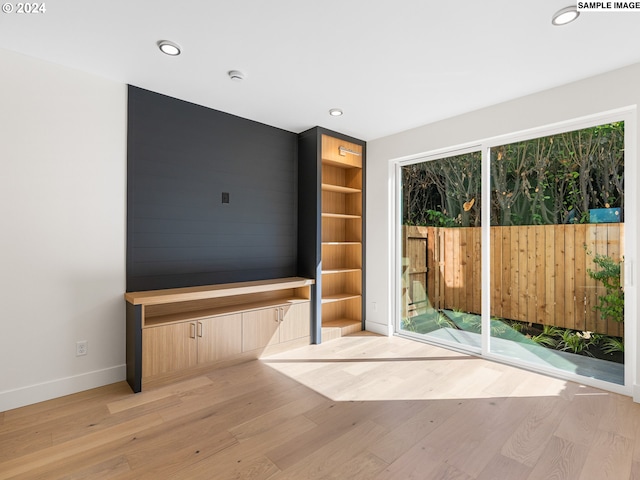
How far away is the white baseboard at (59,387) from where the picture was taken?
2439 mm

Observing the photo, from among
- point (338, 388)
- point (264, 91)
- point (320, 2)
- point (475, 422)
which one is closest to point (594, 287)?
point (475, 422)

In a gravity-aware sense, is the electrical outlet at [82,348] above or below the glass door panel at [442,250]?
below

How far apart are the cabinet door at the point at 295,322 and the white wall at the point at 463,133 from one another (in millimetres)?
1054

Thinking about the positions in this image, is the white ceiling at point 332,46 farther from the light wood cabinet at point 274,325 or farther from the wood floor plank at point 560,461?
the wood floor plank at point 560,461

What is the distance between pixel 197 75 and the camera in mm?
2775

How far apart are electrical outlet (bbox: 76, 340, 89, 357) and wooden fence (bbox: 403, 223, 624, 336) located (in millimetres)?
3510

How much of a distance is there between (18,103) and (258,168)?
2.10m

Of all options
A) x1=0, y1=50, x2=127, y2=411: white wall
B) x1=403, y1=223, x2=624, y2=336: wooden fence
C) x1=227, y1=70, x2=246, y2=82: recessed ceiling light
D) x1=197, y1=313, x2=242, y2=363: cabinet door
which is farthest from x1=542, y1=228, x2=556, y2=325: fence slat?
x1=0, y1=50, x2=127, y2=411: white wall

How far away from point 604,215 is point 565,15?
1.69 metres

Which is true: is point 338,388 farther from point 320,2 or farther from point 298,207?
point 320,2

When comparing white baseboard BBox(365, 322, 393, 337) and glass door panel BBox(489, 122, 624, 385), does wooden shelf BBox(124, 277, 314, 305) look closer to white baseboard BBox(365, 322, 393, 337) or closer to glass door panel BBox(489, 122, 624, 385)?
white baseboard BBox(365, 322, 393, 337)

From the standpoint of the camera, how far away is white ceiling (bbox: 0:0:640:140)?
78.7 inches

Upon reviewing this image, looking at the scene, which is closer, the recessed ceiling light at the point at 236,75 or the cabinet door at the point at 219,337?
the recessed ceiling light at the point at 236,75

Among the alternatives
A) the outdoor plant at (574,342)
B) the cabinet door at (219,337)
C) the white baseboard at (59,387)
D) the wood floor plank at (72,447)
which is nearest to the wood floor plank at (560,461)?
the outdoor plant at (574,342)
